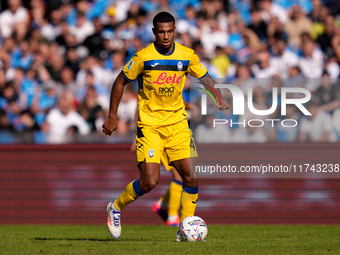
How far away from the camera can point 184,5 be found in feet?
54.5

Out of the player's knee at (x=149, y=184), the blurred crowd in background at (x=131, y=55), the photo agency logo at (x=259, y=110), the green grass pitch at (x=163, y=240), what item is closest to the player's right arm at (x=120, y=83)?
the player's knee at (x=149, y=184)

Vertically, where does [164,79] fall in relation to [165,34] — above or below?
below

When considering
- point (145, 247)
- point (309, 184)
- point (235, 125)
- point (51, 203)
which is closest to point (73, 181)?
point (51, 203)

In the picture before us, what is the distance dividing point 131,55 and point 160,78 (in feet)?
24.4

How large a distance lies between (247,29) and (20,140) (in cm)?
626

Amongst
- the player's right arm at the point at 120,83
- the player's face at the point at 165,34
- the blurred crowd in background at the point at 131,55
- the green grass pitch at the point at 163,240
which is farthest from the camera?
the blurred crowd in background at the point at 131,55

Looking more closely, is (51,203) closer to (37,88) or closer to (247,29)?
(37,88)

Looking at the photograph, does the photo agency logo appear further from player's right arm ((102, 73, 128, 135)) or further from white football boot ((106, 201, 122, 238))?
player's right arm ((102, 73, 128, 135))

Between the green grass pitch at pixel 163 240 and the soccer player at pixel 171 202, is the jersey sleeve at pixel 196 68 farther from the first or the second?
the soccer player at pixel 171 202

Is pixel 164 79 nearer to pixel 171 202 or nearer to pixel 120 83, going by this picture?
pixel 120 83

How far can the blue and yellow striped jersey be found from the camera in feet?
26.2

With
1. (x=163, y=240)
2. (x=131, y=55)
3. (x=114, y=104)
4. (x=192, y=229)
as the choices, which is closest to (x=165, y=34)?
(x=114, y=104)

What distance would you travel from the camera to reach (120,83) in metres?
8.08

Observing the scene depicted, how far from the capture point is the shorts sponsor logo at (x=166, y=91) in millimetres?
8039
